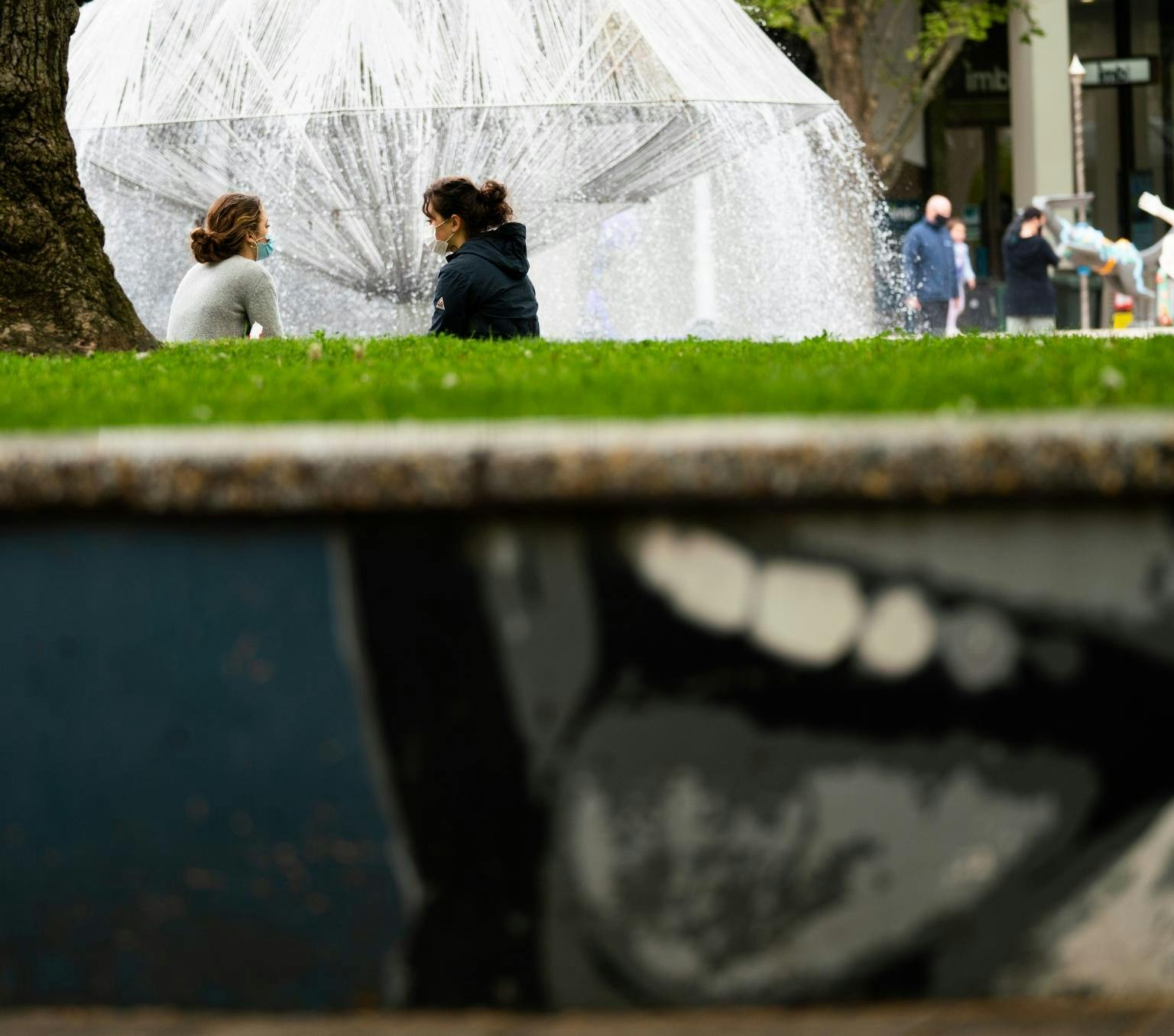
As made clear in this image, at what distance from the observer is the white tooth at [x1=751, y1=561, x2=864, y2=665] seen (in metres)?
3.32

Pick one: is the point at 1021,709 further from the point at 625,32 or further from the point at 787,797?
the point at 625,32

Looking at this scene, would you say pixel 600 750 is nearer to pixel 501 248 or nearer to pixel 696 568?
pixel 696 568

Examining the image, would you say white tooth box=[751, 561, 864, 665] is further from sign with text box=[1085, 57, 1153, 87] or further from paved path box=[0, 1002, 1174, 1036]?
sign with text box=[1085, 57, 1153, 87]

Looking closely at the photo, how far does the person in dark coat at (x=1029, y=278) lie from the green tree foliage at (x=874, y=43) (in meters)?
4.54

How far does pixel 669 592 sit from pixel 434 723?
46cm

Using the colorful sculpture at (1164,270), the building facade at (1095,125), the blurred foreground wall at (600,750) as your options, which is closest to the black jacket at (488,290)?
the blurred foreground wall at (600,750)

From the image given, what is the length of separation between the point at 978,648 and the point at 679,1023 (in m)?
0.81

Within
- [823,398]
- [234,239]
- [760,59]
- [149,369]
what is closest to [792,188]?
[760,59]

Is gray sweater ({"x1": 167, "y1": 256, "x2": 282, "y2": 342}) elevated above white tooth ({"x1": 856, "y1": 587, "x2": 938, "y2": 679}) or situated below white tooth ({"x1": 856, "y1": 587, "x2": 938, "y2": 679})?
above

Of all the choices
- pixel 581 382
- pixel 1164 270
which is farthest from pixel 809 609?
pixel 1164 270

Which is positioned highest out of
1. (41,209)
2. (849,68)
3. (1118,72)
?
(849,68)

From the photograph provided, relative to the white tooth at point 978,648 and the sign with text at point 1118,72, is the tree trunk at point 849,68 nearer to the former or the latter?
the sign with text at point 1118,72

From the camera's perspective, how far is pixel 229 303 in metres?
10.1

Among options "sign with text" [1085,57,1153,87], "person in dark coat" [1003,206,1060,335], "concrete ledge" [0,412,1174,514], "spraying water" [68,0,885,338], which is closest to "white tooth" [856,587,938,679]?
"concrete ledge" [0,412,1174,514]
